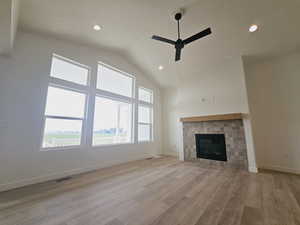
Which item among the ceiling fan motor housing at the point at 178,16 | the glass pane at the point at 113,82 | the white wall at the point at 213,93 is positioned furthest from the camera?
the glass pane at the point at 113,82

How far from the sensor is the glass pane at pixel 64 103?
3096 mm

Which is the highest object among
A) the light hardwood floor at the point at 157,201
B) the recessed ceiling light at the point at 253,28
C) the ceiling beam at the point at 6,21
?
the recessed ceiling light at the point at 253,28

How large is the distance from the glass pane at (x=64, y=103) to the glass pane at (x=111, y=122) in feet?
1.63

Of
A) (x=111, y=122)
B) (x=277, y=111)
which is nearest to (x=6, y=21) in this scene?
(x=111, y=122)

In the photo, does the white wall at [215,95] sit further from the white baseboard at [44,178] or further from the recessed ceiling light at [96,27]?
the recessed ceiling light at [96,27]

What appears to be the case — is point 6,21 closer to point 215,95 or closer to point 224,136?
point 215,95

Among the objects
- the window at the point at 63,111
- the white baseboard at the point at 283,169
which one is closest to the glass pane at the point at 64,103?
the window at the point at 63,111

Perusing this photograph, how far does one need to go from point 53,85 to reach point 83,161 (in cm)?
207

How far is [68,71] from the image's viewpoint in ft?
11.4

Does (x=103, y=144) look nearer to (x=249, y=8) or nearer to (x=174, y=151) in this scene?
(x=174, y=151)

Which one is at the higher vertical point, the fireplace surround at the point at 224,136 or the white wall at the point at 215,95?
the white wall at the point at 215,95

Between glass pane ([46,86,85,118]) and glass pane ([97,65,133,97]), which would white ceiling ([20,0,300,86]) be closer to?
glass pane ([97,65,133,97])

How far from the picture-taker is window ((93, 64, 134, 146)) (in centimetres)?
404

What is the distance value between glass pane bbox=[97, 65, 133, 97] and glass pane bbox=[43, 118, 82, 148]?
141cm
